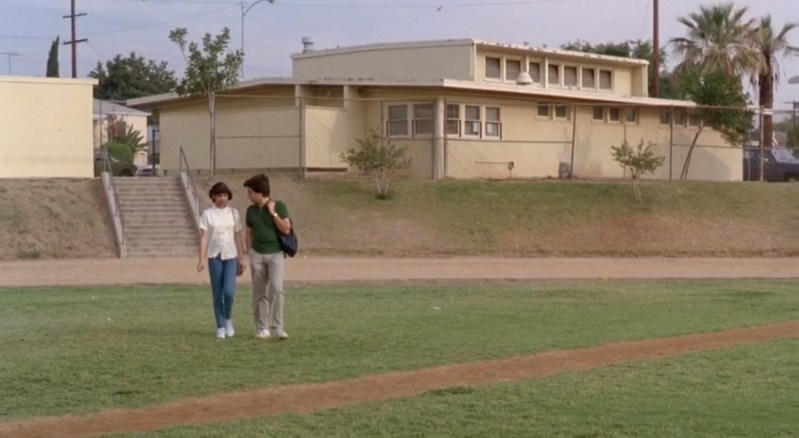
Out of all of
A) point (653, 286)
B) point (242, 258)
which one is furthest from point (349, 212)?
point (242, 258)

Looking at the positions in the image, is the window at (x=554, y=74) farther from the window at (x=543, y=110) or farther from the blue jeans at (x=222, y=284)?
the blue jeans at (x=222, y=284)

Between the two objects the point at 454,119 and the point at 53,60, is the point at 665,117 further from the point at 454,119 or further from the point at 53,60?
the point at 53,60

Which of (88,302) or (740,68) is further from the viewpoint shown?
(740,68)

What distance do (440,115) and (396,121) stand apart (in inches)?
62.4

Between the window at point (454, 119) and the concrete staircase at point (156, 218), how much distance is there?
8.98 m

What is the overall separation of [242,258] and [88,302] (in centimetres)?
576

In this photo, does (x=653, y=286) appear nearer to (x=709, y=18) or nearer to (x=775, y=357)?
(x=775, y=357)

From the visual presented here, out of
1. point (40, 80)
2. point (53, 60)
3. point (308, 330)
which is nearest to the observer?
point (308, 330)

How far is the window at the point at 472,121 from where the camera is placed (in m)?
38.0

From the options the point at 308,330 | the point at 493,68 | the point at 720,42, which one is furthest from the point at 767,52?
the point at 308,330

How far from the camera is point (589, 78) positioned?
44469 millimetres

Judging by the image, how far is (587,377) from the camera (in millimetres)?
10664

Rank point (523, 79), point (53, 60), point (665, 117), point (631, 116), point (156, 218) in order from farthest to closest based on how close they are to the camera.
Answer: point (53, 60)
point (665, 117)
point (631, 116)
point (523, 79)
point (156, 218)

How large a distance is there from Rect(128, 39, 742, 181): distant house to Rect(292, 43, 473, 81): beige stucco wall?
4 cm
